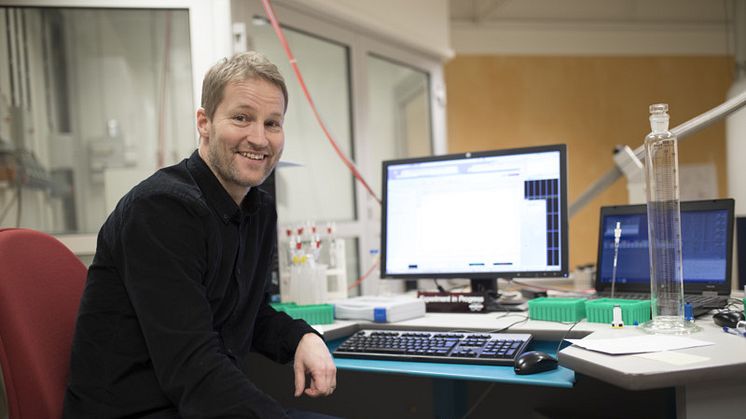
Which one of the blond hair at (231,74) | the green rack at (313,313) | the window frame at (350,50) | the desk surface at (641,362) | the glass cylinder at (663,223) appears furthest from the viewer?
the window frame at (350,50)

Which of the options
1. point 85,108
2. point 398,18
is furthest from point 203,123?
point 398,18

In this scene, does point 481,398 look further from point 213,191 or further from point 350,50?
point 350,50

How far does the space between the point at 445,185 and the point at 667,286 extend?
68cm

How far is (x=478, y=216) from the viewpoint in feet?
6.00

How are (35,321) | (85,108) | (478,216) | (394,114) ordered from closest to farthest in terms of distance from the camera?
(35,321), (478,216), (85,108), (394,114)

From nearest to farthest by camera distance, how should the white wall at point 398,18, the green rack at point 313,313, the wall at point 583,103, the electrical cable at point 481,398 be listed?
the green rack at point 313,313 → the electrical cable at point 481,398 → the white wall at point 398,18 → the wall at point 583,103

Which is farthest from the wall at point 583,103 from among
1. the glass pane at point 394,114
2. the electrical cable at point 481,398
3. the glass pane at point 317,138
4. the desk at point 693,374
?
the desk at point 693,374

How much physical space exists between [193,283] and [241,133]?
1.06 ft

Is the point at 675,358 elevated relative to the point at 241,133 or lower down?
lower down

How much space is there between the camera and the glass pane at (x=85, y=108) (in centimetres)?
238

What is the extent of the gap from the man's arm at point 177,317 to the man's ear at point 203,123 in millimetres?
218

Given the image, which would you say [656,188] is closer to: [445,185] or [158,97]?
[445,185]

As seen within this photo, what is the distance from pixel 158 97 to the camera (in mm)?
2814

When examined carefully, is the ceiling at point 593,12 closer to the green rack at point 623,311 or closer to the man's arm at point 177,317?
the green rack at point 623,311
